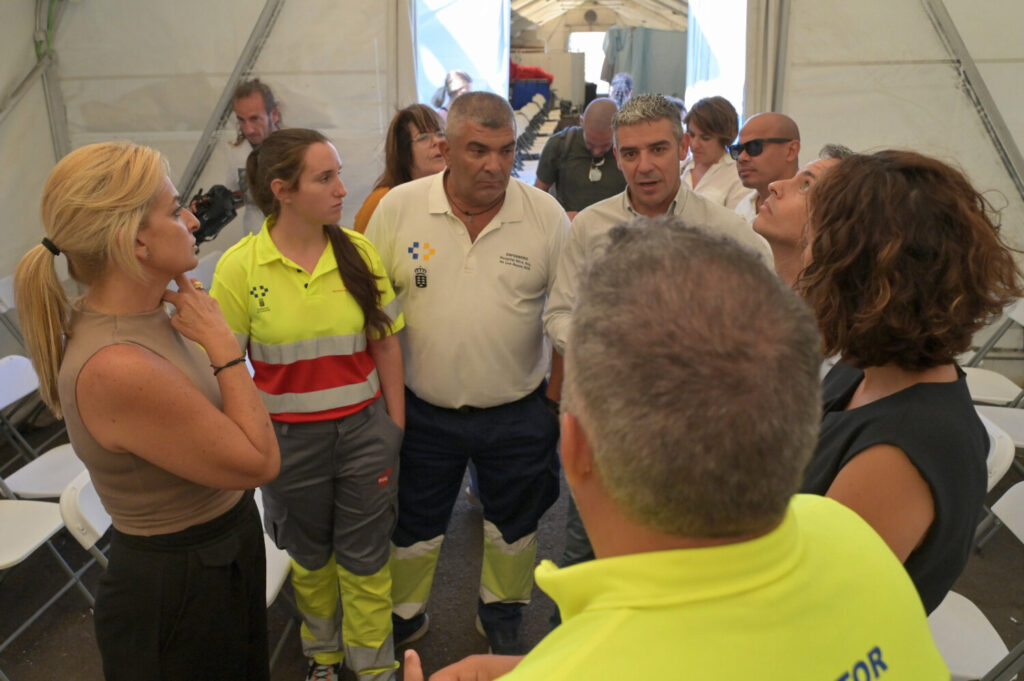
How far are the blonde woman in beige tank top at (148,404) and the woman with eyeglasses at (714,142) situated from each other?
9.05 feet

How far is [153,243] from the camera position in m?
1.49

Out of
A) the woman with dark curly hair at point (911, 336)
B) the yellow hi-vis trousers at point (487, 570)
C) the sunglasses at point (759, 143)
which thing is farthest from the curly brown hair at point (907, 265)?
the sunglasses at point (759, 143)

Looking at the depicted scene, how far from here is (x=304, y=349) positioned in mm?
2094

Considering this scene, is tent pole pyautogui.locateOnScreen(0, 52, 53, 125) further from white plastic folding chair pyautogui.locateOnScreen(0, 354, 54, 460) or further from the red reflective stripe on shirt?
the red reflective stripe on shirt

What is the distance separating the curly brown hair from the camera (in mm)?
1141

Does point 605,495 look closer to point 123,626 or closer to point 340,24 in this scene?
point 123,626

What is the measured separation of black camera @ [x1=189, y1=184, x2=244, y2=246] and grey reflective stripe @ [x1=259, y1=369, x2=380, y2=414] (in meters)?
2.24

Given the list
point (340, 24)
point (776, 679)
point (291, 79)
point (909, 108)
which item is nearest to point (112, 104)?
point (291, 79)

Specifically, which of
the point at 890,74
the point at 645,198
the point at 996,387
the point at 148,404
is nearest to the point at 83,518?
the point at 148,404

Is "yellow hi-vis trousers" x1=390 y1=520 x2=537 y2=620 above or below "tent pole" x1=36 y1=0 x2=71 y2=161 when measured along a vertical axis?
below

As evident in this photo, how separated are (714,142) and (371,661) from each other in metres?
2.94

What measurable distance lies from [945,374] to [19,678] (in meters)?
3.02

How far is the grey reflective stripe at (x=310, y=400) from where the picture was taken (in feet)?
6.96

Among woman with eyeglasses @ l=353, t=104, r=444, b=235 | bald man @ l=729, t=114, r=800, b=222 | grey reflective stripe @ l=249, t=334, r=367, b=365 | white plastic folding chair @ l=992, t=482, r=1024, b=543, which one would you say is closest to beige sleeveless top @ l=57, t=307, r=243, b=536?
grey reflective stripe @ l=249, t=334, r=367, b=365
